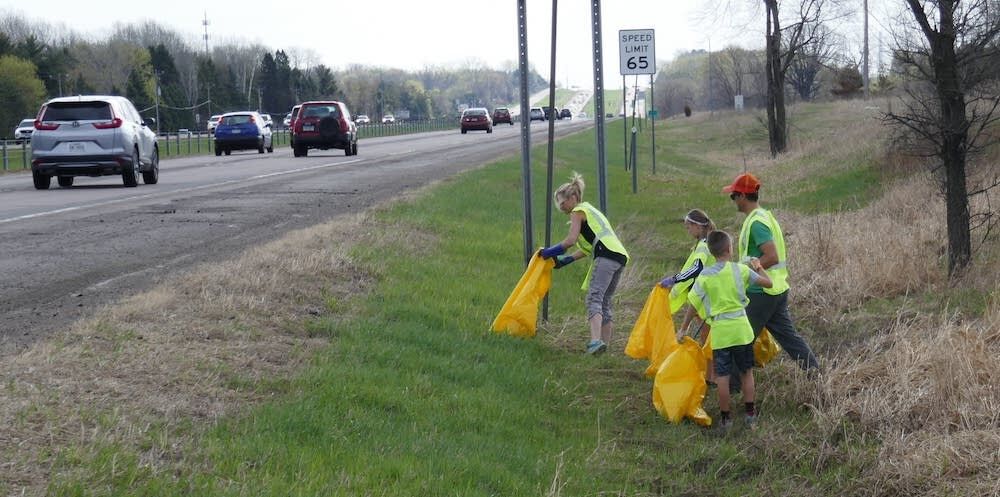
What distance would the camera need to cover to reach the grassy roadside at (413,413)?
532 cm

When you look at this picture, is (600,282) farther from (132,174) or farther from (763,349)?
(132,174)

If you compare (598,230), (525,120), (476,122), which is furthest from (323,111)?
(476,122)

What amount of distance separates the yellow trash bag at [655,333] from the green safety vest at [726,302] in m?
0.96

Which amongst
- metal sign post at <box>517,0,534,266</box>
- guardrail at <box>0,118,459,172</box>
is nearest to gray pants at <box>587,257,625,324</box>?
metal sign post at <box>517,0,534,266</box>

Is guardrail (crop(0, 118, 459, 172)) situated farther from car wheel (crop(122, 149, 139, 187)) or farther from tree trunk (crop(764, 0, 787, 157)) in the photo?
tree trunk (crop(764, 0, 787, 157))

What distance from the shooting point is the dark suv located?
3769cm

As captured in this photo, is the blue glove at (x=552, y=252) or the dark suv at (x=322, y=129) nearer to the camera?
the blue glove at (x=552, y=252)

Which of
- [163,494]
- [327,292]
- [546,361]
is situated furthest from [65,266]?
[163,494]

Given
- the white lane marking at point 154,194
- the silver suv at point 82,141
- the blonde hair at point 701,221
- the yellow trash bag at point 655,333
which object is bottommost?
the yellow trash bag at point 655,333

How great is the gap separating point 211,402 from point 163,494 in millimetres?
1478

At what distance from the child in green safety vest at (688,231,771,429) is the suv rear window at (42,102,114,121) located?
687 inches

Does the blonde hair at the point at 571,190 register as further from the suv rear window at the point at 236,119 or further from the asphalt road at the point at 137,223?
the suv rear window at the point at 236,119

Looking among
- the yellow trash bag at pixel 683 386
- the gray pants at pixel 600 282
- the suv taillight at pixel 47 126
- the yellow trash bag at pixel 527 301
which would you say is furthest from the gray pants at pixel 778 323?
the suv taillight at pixel 47 126

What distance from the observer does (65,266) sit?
1110 cm
